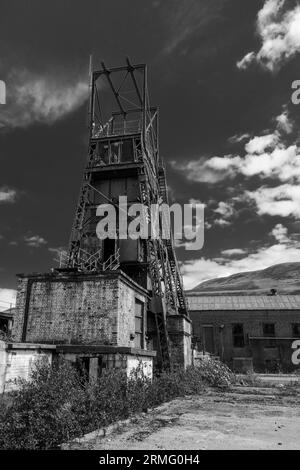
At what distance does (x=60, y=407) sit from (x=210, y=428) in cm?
364

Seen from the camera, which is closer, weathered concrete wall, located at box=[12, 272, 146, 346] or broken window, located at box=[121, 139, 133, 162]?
weathered concrete wall, located at box=[12, 272, 146, 346]

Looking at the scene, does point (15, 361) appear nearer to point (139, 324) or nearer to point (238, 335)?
point (139, 324)

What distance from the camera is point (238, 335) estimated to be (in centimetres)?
3628

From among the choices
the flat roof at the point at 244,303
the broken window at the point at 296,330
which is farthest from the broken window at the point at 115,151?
the broken window at the point at 296,330

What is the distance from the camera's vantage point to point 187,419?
9750 mm

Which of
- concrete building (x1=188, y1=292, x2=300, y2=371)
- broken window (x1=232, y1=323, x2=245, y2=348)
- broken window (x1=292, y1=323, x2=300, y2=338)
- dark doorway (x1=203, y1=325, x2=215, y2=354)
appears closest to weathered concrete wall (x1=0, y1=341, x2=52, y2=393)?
concrete building (x1=188, y1=292, x2=300, y2=371)

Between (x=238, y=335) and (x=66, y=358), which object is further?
(x=238, y=335)

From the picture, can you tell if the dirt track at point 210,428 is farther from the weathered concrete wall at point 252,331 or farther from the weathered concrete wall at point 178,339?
the weathered concrete wall at point 252,331

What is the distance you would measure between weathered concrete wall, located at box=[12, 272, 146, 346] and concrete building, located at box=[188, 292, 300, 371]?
854 inches

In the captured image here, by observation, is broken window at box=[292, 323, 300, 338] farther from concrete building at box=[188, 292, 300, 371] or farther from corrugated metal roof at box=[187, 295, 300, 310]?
corrugated metal roof at box=[187, 295, 300, 310]

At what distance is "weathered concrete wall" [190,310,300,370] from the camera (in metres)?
34.8

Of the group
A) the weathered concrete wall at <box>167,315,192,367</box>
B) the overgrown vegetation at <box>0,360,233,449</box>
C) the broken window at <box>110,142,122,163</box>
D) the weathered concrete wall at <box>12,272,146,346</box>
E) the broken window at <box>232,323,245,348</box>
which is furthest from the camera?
the broken window at <box>232,323,245,348</box>

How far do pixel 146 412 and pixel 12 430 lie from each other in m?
4.79

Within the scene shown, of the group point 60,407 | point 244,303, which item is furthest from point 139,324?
point 244,303
